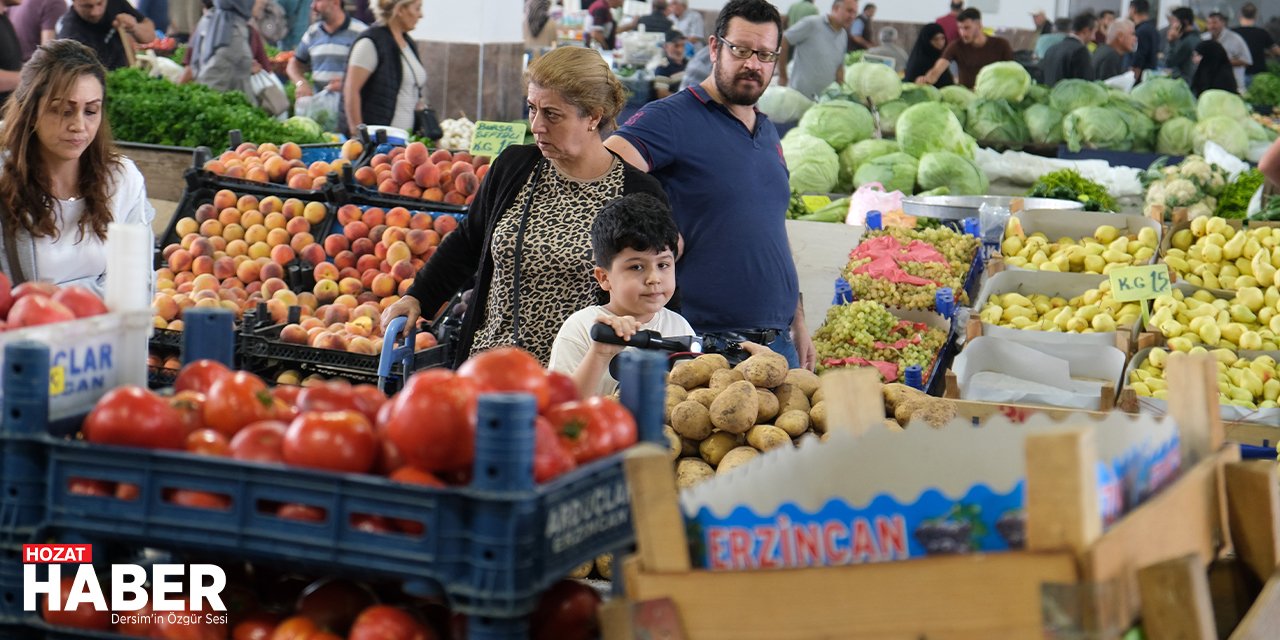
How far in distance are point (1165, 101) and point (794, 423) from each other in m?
7.55

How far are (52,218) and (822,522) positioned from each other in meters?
2.92

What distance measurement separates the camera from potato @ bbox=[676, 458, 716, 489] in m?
3.33

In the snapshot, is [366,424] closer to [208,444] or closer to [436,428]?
[436,428]

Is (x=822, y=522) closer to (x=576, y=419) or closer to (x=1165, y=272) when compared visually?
(x=576, y=419)

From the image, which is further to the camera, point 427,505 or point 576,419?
point 576,419

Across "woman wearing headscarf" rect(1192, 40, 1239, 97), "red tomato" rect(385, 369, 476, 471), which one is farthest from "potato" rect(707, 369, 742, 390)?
"woman wearing headscarf" rect(1192, 40, 1239, 97)

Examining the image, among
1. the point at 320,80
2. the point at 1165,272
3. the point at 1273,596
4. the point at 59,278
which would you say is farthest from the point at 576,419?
the point at 320,80

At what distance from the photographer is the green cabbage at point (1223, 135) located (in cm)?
939

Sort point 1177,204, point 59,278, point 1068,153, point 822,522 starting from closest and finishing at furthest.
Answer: point 822,522 < point 59,278 < point 1177,204 < point 1068,153

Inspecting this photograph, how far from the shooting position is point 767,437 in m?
3.36

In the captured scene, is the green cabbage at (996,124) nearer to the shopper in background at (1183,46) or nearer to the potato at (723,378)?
the shopper in background at (1183,46)

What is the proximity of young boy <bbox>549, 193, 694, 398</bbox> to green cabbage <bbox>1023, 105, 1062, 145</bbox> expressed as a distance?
6.76 m

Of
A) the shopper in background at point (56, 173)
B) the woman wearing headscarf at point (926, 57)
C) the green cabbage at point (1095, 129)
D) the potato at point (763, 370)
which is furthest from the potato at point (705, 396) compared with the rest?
the woman wearing headscarf at point (926, 57)

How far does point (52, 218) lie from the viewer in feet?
12.7
